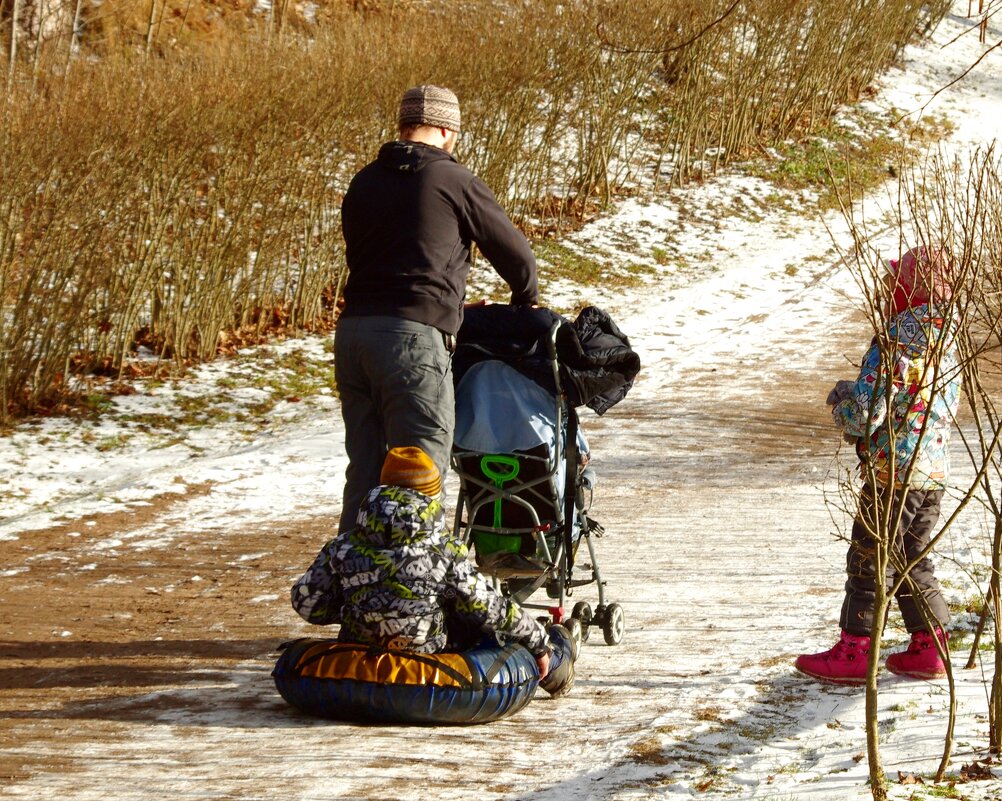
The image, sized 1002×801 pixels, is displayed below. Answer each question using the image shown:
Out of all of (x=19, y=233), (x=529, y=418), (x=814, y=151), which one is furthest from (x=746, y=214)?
(x=529, y=418)

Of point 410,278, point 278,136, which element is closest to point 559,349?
point 410,278

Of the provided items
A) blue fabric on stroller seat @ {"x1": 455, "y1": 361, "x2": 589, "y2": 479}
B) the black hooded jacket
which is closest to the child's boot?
blue fabric on stroller seat @ {"x1": 455, "y1": 361, "x2": 589, "y2": 479}

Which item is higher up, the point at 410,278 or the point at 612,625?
the point at 410,278

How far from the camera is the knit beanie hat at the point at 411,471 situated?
4.45 m

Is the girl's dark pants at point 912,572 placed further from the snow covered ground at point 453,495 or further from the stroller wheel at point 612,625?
the stroller wheel at point 612,625

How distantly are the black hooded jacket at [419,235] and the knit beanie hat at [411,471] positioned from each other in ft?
1.98

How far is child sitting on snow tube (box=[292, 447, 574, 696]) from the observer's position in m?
4.38

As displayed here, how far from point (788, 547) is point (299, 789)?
4008 millimetres

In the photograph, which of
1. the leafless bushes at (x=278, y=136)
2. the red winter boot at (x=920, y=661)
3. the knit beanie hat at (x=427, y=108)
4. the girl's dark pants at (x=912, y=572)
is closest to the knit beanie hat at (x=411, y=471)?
the knit beanie hat at (x=427, y=108)

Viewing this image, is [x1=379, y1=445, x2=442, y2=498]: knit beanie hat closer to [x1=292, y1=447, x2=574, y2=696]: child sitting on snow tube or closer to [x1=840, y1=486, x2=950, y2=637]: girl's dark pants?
[x1=292, y1=447, x2=574, y2=696]: child sitting on snow tube

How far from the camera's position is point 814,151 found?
19.2 m

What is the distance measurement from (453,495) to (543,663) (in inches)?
149

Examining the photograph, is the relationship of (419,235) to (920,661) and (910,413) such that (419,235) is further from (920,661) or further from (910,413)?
(920,661)

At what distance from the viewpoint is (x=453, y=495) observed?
8414 mm
